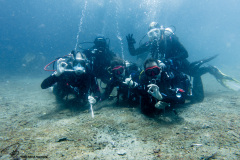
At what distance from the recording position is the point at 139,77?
4.14 m

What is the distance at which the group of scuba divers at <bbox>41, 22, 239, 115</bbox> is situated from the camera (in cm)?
359

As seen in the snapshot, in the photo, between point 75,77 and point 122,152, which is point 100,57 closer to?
point 75,77

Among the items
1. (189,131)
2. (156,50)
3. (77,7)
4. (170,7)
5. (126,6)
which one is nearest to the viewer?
(189,131)

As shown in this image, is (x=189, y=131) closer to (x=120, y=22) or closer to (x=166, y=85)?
(x=166, y=85)

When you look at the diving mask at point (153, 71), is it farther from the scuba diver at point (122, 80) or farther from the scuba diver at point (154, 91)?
the scuba diver at point (122, 80)

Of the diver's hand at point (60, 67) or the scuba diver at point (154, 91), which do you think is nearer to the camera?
the scuba diver at point (154, 91)

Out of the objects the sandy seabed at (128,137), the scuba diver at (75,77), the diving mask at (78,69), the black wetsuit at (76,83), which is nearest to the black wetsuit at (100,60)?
the scuba diver at (75,77)

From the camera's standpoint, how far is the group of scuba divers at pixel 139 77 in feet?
11.8

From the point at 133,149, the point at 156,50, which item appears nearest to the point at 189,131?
the point at 133,149

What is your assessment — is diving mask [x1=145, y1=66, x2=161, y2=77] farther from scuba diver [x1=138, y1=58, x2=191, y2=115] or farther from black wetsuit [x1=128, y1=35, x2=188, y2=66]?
black wetsuit [x1=128, y1=35, x2=188, y2=66]

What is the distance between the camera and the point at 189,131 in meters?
2.49

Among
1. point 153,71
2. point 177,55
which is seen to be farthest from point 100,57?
point 153,71

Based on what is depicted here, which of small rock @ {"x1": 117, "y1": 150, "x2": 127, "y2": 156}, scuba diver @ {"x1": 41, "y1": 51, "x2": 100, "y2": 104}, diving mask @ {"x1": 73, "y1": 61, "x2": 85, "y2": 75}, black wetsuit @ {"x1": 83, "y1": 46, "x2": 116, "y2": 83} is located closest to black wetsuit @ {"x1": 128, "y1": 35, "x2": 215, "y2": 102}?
black wetsuit @ {"x1": 83, "y1": 46, "x2": 116, "y2": 83}

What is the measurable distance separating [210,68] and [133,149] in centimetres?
630
